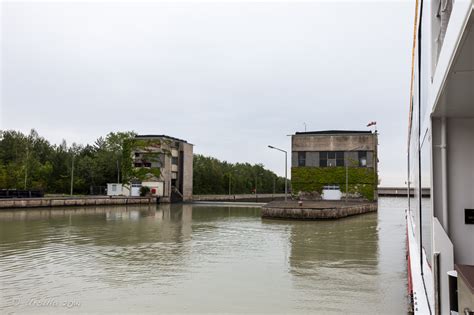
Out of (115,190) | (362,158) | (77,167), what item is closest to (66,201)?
(115,190)

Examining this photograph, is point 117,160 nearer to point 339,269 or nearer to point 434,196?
point 339,269

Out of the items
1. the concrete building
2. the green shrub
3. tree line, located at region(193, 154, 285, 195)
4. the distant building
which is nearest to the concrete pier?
the green shrub

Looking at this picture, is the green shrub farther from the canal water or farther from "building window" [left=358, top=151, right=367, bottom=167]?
the canal water

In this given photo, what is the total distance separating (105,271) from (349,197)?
36169 millimetres

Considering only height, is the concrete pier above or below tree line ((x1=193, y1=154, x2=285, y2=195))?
below

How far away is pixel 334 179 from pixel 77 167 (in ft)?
122

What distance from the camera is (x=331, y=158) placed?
1716 inches

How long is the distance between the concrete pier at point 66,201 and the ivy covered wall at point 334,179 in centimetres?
1748

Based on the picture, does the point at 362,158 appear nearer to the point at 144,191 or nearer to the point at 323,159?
the point at 323,159

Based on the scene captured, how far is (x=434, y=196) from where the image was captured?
3404mm

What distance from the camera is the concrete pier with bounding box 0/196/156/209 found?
32.2 meters

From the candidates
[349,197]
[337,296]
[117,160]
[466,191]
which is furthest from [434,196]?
[117,160]

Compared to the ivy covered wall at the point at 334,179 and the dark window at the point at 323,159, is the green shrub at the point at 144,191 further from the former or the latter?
the dark window at the point at 323,159

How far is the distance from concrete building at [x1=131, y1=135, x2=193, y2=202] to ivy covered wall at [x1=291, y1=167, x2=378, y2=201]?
1634cm
